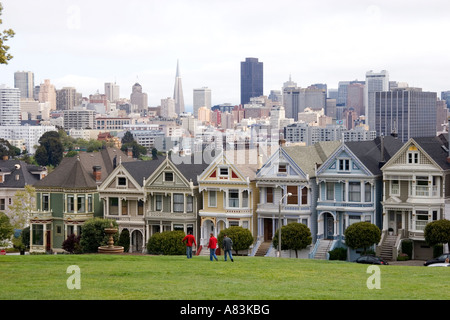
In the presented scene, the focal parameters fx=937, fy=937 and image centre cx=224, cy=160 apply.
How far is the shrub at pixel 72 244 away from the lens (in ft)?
215

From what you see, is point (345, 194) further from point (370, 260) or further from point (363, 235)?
point (370, 260)

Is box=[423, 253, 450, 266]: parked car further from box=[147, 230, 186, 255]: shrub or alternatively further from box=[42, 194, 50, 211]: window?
box=[42, 194, 50, 211]: window

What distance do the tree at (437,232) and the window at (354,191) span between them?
5.56 m

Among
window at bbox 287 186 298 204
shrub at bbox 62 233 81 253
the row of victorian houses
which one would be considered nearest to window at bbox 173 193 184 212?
the row of victorian houses

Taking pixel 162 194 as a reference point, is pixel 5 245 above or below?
below

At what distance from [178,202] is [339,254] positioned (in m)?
12.5

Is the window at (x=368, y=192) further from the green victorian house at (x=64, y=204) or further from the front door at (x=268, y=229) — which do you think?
the green victorian house at (x=64, y=204)

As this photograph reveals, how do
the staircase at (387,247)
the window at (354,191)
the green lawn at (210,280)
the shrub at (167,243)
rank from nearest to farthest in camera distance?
the green lawn at (210,280)
the staircase at (387,247)
the window at (354,191)
the shrub at (167,243)

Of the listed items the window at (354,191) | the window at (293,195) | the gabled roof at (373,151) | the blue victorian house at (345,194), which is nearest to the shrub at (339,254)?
the blue victorian house at (345,194)

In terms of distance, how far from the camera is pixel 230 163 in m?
62.3

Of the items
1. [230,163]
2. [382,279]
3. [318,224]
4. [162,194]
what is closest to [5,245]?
[162,194]

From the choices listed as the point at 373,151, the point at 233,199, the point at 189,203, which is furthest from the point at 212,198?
the point at 373,151

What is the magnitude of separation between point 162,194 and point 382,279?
32341 mm
